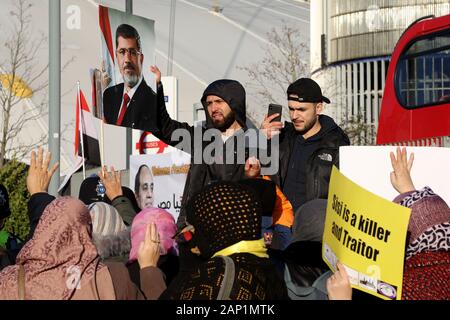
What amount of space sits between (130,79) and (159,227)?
309 cm

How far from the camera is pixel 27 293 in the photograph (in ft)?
16.7

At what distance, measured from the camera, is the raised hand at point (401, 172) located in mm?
5973

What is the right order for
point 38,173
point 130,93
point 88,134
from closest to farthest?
point 38,173 < point 130,93 < point 88,134

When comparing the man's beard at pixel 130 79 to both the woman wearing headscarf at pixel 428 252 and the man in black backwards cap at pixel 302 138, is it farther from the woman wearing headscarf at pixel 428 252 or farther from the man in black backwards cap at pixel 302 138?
the woman wearing headscarf at pixel 428 252

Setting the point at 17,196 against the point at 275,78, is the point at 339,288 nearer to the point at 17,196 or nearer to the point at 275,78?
the point at 17,196

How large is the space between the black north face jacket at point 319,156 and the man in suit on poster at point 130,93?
3.85 feet

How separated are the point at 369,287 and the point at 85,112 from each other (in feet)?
39.4

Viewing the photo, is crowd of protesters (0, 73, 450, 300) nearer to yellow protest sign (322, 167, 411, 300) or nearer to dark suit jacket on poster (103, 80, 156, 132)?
yellow protest sign (322, 167, 411, 300)

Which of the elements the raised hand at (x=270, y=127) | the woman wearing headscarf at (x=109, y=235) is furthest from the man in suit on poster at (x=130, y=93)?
the woman wearing headscarf at (x=109, y=235)

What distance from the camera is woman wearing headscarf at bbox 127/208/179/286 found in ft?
21.0

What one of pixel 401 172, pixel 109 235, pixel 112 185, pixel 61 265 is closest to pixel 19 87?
pixel 112 185

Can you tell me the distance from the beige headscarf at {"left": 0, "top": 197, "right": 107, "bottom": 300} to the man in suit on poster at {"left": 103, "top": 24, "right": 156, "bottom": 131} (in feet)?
12.5

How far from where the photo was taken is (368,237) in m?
4.90

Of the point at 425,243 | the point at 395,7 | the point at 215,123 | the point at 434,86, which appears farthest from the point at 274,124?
the point at 395,7
